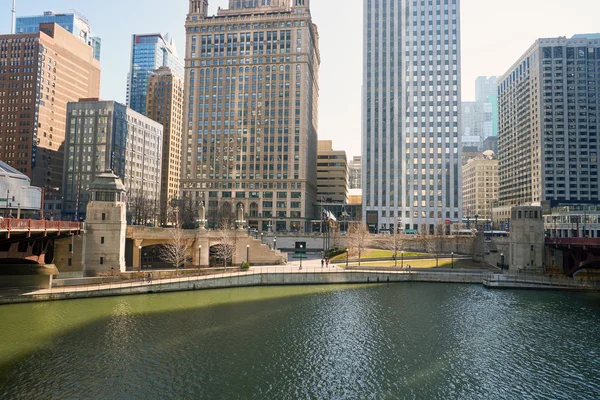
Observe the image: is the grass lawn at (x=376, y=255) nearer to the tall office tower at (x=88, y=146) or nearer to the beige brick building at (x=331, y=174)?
the beige brick building at (x=331, y=174)

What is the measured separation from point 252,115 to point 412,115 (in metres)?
58.7

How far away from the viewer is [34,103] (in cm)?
16462

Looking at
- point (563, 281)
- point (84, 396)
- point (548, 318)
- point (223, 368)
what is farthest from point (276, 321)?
point (563, 281)

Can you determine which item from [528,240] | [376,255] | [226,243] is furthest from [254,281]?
[528,240]

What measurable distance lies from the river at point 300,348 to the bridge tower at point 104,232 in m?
11.9

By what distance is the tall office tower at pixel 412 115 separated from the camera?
151375 mm

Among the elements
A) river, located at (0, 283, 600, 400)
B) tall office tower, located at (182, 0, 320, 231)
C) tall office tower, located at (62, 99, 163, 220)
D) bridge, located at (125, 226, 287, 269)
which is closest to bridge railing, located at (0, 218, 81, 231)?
river, located at (0, 283, 600, 400)

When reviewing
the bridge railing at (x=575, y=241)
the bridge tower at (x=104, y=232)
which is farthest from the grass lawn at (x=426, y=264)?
the bridge tower at (x=104, y=232)

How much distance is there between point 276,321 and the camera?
151ft

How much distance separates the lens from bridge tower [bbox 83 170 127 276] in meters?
64.2

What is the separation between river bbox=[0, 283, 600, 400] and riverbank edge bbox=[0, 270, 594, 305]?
2.05m

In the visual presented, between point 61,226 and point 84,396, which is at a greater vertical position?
point 61,226

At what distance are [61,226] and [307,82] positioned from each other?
4495 inches

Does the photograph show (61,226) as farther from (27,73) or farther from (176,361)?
(27,73)
